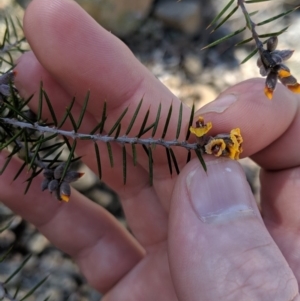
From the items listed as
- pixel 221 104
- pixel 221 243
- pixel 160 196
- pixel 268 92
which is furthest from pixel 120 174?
pixel 268 92

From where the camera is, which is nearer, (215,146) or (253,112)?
(215,146)

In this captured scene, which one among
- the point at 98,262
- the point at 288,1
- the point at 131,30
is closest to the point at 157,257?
the point at 98,262

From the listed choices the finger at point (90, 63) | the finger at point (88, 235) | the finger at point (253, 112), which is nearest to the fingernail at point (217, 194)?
the finger at point (253, 112)

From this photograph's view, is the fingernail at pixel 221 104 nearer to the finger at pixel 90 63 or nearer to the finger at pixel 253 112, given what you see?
the finger at pixel 253 112

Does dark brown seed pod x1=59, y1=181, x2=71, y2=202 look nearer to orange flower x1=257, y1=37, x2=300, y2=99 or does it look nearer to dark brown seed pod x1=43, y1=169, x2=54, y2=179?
dark brown seed pod x1=43, y1=169, x2=54, y2=179

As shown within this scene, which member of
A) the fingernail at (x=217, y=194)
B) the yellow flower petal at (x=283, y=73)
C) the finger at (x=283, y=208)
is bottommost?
the finger at (x=283, y=208)

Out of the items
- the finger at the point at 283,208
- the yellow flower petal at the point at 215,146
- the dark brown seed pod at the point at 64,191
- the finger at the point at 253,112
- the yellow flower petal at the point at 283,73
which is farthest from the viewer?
the finger at the point at 283,208

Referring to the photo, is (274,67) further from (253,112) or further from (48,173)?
(48,173)
